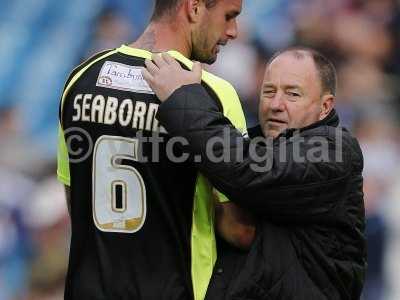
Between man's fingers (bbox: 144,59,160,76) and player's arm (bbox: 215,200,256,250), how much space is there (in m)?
0.46

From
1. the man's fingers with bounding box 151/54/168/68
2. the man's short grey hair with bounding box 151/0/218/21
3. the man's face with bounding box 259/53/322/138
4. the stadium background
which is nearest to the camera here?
the man's fingers with bounding box 151/54/168/68

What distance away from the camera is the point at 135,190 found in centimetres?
294

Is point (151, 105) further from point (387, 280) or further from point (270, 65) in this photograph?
point (387, 280)

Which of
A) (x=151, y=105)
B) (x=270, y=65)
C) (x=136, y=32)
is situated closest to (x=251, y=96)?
(x=136, y=32)

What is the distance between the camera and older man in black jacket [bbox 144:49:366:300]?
283 cm

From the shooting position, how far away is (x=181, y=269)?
2.94m

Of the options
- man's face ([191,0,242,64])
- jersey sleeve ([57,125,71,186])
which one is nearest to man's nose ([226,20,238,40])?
man's face ([191,0,242,64])

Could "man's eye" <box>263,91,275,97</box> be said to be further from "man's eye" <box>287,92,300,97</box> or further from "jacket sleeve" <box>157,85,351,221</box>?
"jacket sleeve" <box>157,85,351,221</box>

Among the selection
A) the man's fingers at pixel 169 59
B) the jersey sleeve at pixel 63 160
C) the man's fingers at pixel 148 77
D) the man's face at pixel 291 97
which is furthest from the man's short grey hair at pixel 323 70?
the jersey sleeve at pixel 63 160

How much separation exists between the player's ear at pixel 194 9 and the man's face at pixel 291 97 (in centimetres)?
36

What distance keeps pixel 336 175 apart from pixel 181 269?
0.57m

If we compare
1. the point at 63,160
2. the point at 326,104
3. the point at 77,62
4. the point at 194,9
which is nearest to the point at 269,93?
the point at 326,104

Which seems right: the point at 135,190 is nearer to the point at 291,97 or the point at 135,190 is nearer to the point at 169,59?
the point at 169,59

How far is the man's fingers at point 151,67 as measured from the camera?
2897 mm
